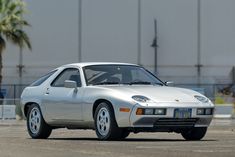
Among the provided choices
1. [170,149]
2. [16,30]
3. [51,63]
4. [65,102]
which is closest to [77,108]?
[65,102]

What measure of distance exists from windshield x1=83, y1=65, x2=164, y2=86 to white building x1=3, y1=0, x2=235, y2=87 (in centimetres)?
4314

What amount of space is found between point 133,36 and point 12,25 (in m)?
11.7

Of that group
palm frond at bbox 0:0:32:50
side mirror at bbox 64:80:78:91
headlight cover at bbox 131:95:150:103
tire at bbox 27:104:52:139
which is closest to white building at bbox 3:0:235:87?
palm frond at bbox 0:0:32:50

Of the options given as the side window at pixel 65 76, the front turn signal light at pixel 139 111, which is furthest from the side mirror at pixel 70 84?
the front turn signal light at pixel 139 111

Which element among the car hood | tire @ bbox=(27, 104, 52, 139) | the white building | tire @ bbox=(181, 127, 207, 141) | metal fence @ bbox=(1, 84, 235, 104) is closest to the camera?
the car hood

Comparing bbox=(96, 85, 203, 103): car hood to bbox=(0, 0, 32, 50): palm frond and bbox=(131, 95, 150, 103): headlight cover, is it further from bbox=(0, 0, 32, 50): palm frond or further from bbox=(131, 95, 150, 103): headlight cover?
bbox=(0, 0, 32, 50): palm frond

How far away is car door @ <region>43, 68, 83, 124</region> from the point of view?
13.4 meters

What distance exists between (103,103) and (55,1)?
45.3 m

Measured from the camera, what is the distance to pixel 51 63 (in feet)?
187

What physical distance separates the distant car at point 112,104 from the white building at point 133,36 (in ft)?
139

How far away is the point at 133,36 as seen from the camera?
188 feet

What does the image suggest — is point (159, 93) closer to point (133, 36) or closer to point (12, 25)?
point (12, 25)

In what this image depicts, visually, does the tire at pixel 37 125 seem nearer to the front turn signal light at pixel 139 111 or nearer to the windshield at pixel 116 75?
the windshield at pixel 116 75

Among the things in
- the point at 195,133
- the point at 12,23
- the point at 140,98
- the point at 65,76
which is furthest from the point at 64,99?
the point at 12,23
